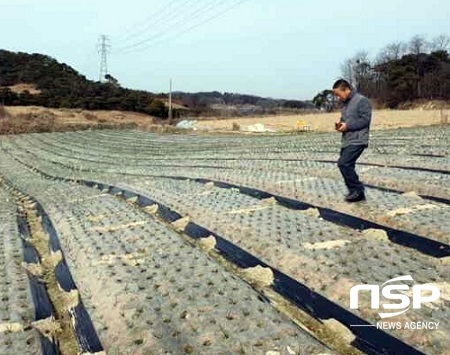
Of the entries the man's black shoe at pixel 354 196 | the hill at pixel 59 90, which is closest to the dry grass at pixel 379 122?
the hill at pixel 59 90

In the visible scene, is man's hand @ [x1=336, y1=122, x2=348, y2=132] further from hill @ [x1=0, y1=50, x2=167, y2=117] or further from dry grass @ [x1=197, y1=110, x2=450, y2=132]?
hill @ [x1=0, y1=50, x2=167, y2=117]

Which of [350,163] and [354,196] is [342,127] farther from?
[354,196]

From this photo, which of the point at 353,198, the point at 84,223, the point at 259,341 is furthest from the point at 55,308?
the point at 353,198

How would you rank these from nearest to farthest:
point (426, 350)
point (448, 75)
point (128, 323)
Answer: point (426, 350), point (128, 323), point (448, 75)

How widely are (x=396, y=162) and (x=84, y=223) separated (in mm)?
5227

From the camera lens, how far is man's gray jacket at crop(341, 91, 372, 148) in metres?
5.17

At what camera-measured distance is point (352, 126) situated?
523cm

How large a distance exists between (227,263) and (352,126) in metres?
2.17

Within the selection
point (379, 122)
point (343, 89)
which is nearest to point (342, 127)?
point (343, 89)

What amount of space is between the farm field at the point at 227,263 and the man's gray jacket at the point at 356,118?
72 centimetres

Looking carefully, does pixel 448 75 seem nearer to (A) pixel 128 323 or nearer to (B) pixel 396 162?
(B) pixel 396 162

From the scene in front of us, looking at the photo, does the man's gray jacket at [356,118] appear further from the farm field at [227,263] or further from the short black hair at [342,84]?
the farm field at [227,263]

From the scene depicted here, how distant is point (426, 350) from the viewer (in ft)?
8.32

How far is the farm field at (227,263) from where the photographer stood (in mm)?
2818
